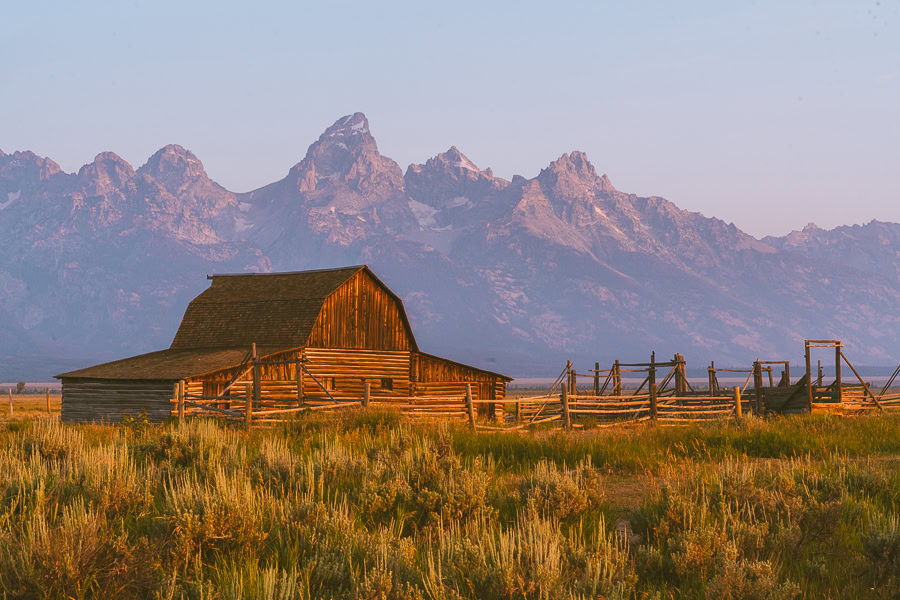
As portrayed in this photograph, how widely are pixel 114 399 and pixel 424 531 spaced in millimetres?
29515

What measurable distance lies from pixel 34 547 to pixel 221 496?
1.75 m

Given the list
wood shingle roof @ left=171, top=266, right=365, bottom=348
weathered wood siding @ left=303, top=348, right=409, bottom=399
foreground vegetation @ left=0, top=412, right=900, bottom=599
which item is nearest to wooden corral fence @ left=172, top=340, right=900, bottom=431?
weathered wood siding @ left=303, top=348, right=409, bottom=399

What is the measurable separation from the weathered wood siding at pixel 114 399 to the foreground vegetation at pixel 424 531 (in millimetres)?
21110

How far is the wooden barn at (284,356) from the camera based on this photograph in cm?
3422

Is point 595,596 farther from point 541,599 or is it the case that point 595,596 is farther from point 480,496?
point 480,496

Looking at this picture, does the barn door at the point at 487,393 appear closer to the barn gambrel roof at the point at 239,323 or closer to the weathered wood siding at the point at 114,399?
the barn gambrel roof at the point at 239,323

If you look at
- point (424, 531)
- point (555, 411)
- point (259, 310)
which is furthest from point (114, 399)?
point (424, 531)

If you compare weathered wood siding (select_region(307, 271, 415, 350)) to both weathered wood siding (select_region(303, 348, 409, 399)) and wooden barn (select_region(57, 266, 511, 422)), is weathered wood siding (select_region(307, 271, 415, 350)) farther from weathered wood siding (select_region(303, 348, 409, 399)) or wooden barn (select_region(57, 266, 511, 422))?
weathered wood siding (select_region(303, 348, 409, 399))

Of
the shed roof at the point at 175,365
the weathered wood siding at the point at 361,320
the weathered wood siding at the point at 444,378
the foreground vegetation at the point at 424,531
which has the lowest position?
the foreground vegetation at the point at 424,531

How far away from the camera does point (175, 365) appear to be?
35.2 meters

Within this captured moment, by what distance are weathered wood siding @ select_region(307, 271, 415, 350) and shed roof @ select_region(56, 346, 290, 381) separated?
2460 millimetres

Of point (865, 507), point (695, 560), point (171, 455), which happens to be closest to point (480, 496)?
point (695, 560)

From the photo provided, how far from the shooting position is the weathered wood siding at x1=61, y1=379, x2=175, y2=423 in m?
33.8

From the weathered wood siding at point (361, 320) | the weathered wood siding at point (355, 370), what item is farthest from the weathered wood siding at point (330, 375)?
the weathered wood siding at point (361, 320)
